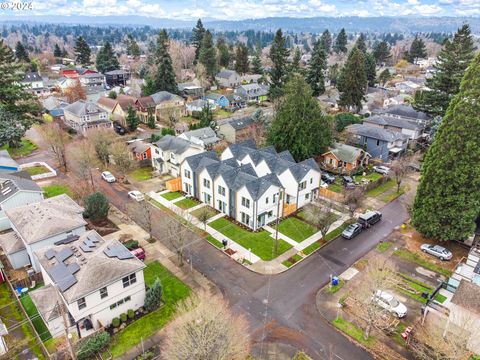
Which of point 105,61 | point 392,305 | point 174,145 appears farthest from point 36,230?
point 105,61

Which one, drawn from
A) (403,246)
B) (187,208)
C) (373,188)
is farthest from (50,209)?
(373,188)

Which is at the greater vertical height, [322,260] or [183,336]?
[183,336]

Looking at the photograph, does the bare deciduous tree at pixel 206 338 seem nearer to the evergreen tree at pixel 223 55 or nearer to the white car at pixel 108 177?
the white car at pixel 108 177

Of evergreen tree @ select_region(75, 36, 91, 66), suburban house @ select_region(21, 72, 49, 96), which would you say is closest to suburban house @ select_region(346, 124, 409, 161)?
Answer: suburban house @ select_region(21, 72, 49, 96)

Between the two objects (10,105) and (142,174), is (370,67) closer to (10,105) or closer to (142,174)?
(142,174)

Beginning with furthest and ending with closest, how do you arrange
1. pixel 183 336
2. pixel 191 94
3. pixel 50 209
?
pixel 191 94 < pixel 50 209 < pixel 183 336

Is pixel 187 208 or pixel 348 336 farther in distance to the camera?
pixel 187 208

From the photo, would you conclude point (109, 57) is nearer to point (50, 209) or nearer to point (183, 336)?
point (50, 209)
